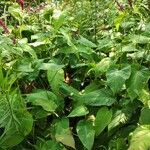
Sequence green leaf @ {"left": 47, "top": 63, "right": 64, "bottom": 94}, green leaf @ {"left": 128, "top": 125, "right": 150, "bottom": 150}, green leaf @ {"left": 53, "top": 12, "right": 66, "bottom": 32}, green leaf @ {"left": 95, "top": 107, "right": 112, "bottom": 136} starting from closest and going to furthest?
green leaf @ {"left": 128, "top": 125, "right": 150, "bottom": 150}
green leaf @ {"left": 95, "top": 107, "right": 112, "bottom": 136}
green leaf @ {"left": 47, "top": 63, "right": 64, "bottom": 94}
green leaf @ {"left": 53, "top": 12, "right": 66, "bottom": 32}

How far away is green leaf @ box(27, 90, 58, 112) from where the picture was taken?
2.37 m

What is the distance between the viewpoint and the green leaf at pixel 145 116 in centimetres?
221

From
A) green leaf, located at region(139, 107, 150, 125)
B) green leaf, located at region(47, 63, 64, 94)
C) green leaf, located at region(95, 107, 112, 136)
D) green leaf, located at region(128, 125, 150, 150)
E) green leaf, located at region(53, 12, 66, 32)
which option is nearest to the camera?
green leaf, located at region(128, 125, 150, 150)

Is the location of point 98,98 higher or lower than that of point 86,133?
higher

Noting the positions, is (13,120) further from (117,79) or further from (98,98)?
(117,79)

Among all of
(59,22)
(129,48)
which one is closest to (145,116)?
(129,48)

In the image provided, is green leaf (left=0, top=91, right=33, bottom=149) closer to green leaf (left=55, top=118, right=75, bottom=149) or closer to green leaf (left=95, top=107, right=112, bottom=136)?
green leaf (left=55, top=118, right=75, bottom=149)

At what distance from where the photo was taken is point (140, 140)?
6.68 ft

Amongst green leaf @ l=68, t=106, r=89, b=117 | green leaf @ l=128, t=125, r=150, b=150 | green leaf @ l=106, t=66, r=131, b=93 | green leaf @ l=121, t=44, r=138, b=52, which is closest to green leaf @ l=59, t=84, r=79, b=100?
green leaf @ l=68, t=106, r=89, b=117

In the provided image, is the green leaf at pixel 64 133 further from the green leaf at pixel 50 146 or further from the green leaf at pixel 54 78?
the green leaf at pixel 54 78

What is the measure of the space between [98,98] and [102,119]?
138mm

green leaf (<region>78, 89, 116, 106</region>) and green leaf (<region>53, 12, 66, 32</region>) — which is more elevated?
green leaf (<region>53, 12, 66, 32</region>)

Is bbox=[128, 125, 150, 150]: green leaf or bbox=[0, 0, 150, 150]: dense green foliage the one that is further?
bbox=[0, 0, 150, 150]: dense green foliage

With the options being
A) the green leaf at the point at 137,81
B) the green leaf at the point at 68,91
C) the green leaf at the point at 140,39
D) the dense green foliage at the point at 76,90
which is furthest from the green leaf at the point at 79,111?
the green leaf at the point at 140,39
